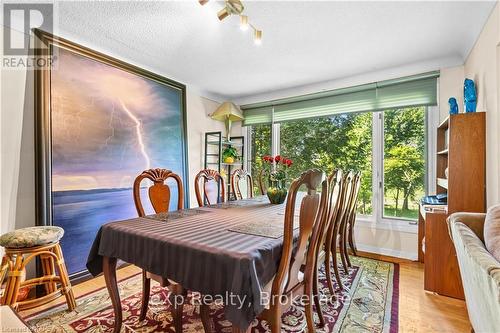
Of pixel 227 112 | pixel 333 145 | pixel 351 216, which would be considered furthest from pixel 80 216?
pixel 333 145

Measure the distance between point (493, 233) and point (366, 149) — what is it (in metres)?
2.27

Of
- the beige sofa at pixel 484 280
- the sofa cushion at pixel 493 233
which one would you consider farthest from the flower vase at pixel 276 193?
the sofa cushion at pixel 493 233

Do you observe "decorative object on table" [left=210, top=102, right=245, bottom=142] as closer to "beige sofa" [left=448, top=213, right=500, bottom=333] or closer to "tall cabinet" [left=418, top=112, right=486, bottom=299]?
"tall cabinet" [left=418, top=112, right=486, bottom=299]

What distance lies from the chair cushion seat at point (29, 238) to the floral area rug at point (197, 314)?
0.56m

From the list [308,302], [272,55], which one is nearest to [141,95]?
[272,55]

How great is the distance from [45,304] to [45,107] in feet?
5.39

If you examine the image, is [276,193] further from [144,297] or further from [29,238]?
[29,238]

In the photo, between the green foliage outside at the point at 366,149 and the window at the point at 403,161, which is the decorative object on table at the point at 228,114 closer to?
the green foliage outside at the point at 366,149

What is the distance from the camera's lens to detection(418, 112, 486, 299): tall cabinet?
2062mm

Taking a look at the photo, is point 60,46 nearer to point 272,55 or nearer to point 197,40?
point 197,40

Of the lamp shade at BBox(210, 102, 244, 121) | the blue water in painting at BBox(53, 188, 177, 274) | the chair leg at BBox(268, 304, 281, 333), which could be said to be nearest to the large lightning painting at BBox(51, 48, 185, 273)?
the blue water in painting at BBox(53, 188, 177, 274)

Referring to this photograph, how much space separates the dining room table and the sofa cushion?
964mm

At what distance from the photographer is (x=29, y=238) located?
1.75 meters

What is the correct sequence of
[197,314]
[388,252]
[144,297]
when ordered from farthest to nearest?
[388,252], [197,314], [144,297]
